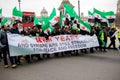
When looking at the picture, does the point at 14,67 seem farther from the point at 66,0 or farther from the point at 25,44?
the point at 66,0

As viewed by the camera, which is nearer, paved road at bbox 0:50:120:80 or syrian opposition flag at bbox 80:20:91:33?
Answer: paved road at bbox 0:50:120:80

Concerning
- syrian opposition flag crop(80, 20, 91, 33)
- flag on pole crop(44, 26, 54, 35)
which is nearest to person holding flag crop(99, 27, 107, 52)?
syrian opposition flag crop(80, 20, 91, 33)

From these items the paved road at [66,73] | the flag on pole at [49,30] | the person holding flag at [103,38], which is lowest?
the paved road at [66,73]

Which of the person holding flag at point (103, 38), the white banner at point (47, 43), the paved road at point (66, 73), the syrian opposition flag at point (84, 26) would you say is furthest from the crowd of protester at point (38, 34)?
the paved road at point (66, 73)

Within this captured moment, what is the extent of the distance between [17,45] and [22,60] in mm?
1564

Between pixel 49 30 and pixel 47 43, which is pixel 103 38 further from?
pixel 47 43

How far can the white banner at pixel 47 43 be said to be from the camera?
37.0 feet

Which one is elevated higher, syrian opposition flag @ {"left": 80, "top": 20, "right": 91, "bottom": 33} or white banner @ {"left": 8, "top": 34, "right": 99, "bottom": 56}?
syrian opposition flag @ {"left": 80, "top": 20, "right": 91, "bottom": 33}

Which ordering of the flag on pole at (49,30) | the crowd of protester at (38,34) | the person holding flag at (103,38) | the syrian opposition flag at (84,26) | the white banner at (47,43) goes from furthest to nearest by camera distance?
the person holding flag at (103,38), the syrian opposition flag at (84,26), the flag on pole at (49,30), the white banner at (47,43), the crowd of protester at (38,34)

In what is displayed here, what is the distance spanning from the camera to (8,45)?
1103 centimetres

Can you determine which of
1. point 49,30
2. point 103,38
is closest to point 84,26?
point 103,38

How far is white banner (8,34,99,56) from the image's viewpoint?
11.3 metres

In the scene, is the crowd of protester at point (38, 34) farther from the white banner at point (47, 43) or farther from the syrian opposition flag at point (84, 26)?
the white banner at point (47, 43)

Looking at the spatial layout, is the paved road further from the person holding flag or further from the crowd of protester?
the person holding flag
